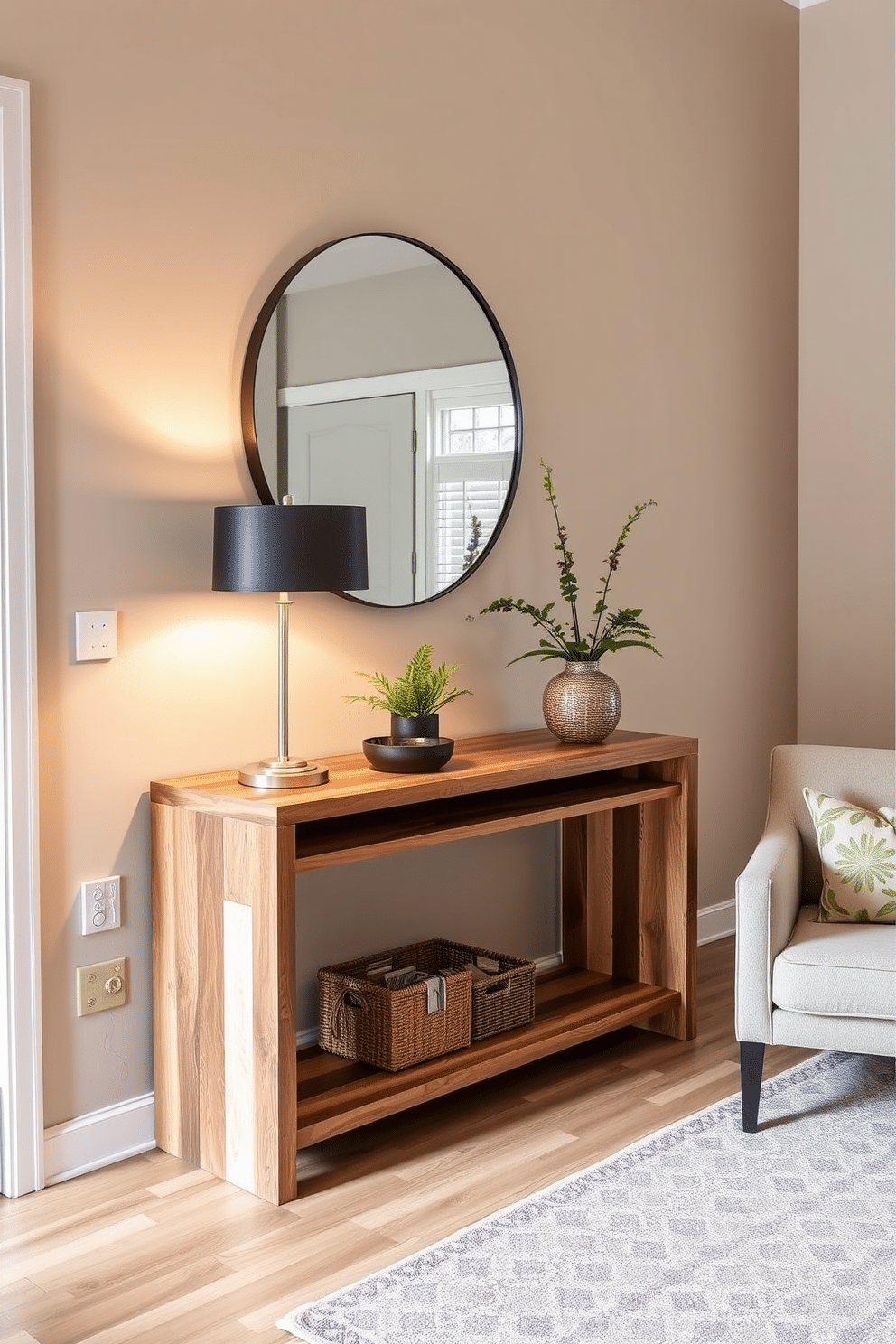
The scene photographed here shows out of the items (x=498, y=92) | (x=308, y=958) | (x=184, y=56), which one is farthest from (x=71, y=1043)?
(x=498, y=92)

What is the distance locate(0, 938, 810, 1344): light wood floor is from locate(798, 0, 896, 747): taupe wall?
1625 millimetres

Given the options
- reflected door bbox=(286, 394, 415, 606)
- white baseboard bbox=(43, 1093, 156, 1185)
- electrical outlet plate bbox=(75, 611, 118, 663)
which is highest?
reflected door bbox=(286, 394, 415, 606)

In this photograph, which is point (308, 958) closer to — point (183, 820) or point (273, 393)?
point (183, 820)

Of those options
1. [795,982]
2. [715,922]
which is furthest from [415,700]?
[715,922]

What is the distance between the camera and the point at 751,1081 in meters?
2.62

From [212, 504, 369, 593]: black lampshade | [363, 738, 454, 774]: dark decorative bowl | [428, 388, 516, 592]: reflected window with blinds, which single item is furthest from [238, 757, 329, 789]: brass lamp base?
[428, 388, 516, 592]: reflected window with blinds

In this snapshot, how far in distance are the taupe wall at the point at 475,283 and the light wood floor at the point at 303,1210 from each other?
0.88 ft

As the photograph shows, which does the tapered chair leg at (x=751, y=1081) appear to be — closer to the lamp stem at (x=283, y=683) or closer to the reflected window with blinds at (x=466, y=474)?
the lamp stem at (x=283, y=683)

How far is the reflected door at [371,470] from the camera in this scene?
2.74 m

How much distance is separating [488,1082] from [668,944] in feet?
1.97

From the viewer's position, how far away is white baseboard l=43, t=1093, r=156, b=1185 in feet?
7.91

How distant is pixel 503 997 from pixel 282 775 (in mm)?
810

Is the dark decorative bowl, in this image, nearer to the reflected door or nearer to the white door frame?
the reflected door

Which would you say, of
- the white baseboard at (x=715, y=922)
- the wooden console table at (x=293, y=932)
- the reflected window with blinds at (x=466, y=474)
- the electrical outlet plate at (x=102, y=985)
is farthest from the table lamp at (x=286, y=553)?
the white baseboard at (x=715, y=922)
